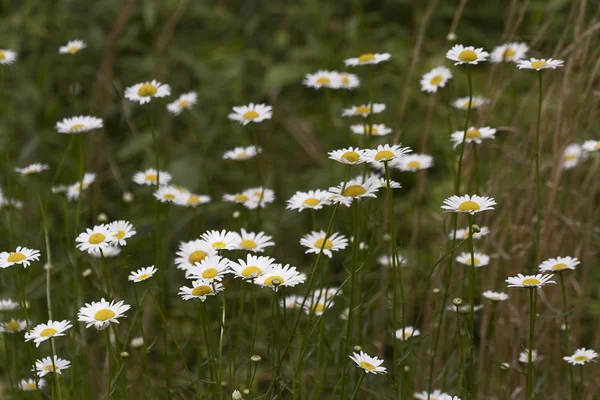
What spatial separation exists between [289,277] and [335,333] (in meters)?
0.52

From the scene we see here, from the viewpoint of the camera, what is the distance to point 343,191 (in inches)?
41.2

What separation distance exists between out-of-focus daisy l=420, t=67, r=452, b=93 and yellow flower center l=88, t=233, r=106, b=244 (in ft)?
2.12

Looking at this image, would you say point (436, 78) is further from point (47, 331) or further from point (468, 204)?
point (47, 331)

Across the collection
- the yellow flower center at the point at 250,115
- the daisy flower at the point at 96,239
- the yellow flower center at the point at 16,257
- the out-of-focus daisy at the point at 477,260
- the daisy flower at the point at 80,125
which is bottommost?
the out-of-focus daisy at the point at 477,260

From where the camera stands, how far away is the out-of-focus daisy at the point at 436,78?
4.63 ft

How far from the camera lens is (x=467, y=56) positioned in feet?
3.70

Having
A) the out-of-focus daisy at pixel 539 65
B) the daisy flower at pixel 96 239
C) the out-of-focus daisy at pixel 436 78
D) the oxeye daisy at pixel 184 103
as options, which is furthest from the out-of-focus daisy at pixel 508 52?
the daisy flower at pixel 96 239

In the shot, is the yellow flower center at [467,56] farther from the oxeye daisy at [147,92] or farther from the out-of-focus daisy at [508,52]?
the oxeye daisy at [147,92]

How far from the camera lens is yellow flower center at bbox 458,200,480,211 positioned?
1.04m

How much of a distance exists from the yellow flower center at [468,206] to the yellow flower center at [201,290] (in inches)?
14.0

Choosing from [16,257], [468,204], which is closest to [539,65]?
[468,204]

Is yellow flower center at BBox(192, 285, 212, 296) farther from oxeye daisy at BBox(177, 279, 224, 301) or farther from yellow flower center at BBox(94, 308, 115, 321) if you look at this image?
yellow flower center at BBox(94, 308, 115, 321)

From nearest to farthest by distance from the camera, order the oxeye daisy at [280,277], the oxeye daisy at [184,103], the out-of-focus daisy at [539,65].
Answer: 1. the oxeye daisy at [280,277]
2. the out-of-focus daisy at [539,65]
3. the oxeye daisy at [184,103]

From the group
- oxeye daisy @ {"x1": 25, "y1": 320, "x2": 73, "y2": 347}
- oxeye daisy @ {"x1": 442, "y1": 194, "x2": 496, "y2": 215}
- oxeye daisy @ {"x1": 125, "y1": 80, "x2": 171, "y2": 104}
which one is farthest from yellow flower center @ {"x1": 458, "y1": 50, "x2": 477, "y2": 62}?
oxeye daisy @ {"x1": 25, "y1": 320, "x2": 73, "y2": 347}
